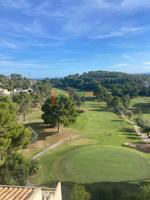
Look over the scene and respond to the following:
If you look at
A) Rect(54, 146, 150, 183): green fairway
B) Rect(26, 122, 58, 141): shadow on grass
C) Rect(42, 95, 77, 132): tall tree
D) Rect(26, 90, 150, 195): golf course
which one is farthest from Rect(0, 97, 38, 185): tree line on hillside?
Rect(42, 95, 77, 132): tall tree

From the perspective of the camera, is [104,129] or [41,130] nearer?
[41,130]

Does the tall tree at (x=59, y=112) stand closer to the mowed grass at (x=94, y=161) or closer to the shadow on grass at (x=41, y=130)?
the shadow on grass at (x=41, y=130)

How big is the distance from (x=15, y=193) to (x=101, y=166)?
20224 millimetres

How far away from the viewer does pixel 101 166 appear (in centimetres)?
3341

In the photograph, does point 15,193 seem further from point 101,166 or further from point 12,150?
point 101,166

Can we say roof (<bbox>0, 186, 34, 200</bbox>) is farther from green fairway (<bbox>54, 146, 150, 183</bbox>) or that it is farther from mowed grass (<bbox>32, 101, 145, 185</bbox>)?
green fairway (<bbox>54, 146, 150, 183</bbox>)

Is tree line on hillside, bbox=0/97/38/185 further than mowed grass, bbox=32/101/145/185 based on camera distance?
No

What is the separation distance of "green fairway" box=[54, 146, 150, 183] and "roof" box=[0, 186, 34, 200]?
1466cm

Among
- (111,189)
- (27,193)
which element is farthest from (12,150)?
(27,193)

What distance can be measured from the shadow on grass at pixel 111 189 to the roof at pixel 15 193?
35.1 ft

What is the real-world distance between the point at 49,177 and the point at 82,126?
2824 centimetres

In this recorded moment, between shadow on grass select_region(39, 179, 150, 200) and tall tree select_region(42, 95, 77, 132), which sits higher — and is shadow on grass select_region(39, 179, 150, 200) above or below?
below

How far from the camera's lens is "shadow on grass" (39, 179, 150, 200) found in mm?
25109


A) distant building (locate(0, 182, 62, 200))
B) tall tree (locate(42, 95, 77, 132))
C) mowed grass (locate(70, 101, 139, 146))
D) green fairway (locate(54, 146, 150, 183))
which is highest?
tall tree (locate(42, 95, 77, 132))
